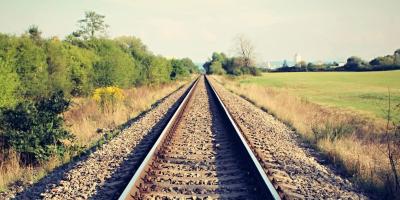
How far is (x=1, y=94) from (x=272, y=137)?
8713 mm

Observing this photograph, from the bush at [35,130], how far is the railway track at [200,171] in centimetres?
285

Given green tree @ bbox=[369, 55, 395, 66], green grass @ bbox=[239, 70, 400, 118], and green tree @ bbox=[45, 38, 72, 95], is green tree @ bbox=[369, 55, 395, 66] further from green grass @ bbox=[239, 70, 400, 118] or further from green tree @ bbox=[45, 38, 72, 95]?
green tree @ bbox=[45, 38, 72, 95]

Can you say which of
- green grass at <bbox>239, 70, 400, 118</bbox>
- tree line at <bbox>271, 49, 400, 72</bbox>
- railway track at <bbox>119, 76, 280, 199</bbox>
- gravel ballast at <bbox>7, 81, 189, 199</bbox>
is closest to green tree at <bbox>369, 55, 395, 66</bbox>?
tree line at <bbox>271, 49, 400, 72</bbox>

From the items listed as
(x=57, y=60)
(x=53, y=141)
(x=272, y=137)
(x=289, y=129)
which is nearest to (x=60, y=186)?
(x=53, y=141)

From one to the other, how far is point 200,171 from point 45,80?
17.0 m

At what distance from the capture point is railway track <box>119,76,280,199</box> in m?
5.74

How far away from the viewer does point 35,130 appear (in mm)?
10062

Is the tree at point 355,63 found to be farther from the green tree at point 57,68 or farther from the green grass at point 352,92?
the green tree at point 57,68

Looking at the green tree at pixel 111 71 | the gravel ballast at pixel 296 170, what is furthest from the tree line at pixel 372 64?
the gravel ballast at pixel 296 170

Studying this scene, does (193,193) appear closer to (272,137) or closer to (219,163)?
(219,163)

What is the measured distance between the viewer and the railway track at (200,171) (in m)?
5.74

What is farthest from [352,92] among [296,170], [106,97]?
[296,170]

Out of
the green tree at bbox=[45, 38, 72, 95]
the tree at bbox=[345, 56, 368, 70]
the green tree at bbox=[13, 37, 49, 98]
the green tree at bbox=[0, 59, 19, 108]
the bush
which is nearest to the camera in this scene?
the bush

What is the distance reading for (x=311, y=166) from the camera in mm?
7723
